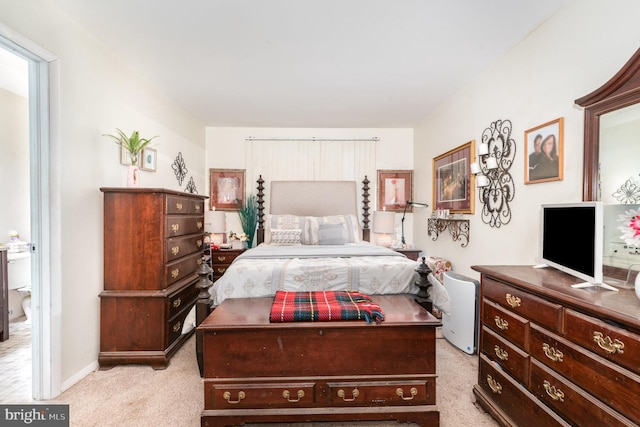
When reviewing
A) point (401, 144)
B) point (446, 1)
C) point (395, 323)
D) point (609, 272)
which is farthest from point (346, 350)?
point (401, 144)

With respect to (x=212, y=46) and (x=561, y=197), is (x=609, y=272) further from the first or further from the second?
(x=212, y=46)

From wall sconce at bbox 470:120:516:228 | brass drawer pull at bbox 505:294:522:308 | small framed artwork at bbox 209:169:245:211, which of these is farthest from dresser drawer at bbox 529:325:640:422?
small framed artwork at bbox 209:169:245:211

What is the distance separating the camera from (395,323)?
1.75 metres

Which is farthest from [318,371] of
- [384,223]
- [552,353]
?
[384,223]

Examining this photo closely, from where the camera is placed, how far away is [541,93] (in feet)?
7.39

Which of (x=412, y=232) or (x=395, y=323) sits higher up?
(x=412, y=232)

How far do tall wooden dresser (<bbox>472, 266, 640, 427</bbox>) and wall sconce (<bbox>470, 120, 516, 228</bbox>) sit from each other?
100cm

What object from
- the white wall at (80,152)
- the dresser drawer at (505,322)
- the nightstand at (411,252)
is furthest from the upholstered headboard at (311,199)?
the dresser drawer at (505,322)

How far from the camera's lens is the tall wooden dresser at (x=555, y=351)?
110 centimetres

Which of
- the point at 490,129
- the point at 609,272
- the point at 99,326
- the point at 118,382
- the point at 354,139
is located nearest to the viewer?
the point at 609,272

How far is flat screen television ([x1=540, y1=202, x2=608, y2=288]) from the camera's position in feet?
4.50

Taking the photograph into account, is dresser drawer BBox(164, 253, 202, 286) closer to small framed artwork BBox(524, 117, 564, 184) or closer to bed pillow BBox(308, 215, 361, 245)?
bed pillow BBox(308, 215, 361, 245)

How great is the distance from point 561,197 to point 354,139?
132 inches

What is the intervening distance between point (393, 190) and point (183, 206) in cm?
339
